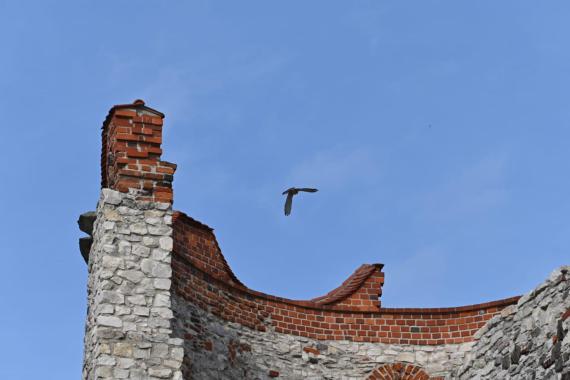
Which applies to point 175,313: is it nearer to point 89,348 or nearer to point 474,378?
point 89,348

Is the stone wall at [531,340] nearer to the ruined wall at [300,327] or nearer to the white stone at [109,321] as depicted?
the ruined wall at [300,327]

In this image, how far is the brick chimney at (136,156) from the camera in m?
17.1

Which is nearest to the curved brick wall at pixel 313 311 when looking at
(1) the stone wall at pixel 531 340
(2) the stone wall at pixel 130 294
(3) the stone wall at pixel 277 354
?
(3) the stone wall at pixel 277 354

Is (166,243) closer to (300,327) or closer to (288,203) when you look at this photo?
(300,327)

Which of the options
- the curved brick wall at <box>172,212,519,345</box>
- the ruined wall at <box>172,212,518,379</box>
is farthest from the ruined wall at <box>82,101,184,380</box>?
the curved brick wall at <box>172,212,519,345</box>

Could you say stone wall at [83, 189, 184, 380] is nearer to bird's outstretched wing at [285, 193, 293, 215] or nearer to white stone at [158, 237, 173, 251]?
white stone at [158, 237, 173, 251]

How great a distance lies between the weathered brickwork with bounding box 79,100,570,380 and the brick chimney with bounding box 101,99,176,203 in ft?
0.04

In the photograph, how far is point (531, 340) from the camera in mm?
16781

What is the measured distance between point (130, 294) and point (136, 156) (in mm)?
1878

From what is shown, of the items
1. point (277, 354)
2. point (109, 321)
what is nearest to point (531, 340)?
point (277, 354)

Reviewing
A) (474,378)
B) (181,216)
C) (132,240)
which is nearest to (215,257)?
(181,216)

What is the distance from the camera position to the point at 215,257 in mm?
18766

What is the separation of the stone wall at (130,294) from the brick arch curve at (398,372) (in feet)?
12.5

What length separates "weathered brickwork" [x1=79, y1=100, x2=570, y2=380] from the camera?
635 inches
